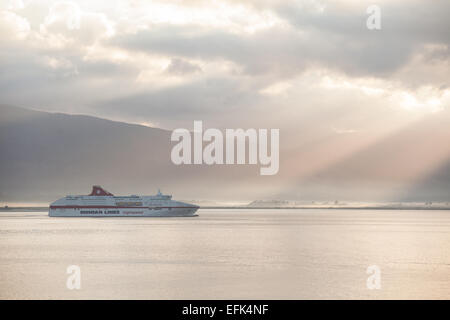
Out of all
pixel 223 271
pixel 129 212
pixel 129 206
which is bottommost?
pixel 223 271

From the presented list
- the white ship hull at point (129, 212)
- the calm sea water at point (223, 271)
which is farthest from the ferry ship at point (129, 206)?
the calm sea water at point (223, 271)

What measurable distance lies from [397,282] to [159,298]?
2116cm

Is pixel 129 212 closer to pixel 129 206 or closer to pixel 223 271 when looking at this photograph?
pixel 129 206

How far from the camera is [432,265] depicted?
62.0 metres

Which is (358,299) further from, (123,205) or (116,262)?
(123,205)

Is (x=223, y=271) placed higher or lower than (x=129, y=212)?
lower

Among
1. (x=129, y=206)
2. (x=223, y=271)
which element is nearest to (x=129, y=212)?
(x=129, y=206)

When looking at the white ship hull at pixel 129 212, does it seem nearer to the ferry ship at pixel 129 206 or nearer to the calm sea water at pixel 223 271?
the ferry ship at pixel 129 206

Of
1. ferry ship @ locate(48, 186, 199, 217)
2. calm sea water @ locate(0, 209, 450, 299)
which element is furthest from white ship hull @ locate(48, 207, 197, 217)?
calm sea water @ locate(0, 209, 450, 299)

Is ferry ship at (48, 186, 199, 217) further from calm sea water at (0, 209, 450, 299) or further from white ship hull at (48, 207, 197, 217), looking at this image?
calm sea water at (0, 209, 450, 299)

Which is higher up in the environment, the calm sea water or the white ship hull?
the white ship hull

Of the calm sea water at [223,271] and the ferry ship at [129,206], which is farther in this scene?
the ferry ship at [129,206]

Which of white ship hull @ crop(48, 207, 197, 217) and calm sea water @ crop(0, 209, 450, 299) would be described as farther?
white ship hull @ crop(48, 207, 197, 217)
